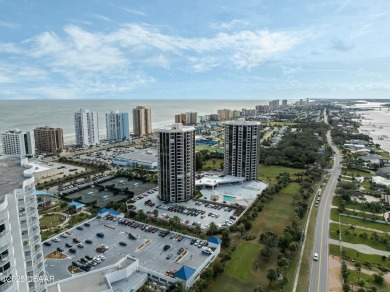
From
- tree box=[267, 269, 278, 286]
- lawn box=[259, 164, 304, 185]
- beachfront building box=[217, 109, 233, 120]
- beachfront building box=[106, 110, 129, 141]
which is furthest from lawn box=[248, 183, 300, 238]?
beachfront building box=[217, 109, 233, 120]

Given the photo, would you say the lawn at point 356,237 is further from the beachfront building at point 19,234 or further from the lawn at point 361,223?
the beachfront building at point 19,234

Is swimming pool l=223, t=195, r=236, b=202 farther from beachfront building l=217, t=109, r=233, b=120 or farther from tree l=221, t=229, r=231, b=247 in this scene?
beachfront building l=217, t=109, r=233, b=120

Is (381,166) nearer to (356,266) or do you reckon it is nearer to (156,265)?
(356,266)

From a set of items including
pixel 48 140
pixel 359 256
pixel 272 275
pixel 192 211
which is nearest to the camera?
pixel 272 275

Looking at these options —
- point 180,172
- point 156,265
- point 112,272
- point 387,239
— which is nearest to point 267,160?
point 180,172

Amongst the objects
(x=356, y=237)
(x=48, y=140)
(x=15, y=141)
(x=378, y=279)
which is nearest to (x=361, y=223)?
(x=356, y=237)

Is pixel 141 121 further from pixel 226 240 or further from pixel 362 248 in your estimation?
pixel 362 248
